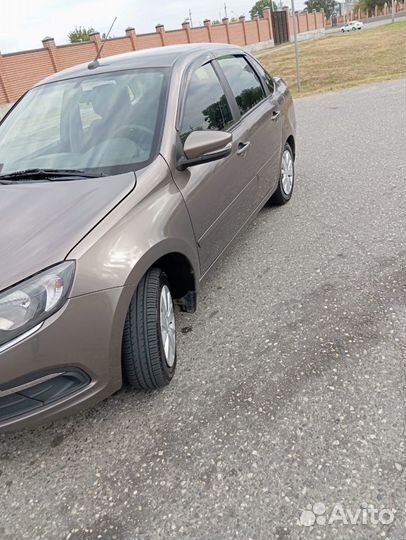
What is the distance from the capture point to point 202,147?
2.63 metres

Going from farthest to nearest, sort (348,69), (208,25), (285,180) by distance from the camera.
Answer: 1. (208,25)
2. (348,69)
3. (285,180)

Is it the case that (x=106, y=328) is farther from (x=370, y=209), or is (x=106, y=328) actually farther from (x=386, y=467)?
(x=370, y=209)

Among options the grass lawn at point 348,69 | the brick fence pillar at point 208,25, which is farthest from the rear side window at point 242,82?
the brick fence pillar at point 208,25

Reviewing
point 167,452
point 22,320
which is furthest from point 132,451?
point 22,320

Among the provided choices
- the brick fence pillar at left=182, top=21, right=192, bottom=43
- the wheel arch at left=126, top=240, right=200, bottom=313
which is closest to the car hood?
the wheel arch at left=126, top=240, right=200, bottom=313

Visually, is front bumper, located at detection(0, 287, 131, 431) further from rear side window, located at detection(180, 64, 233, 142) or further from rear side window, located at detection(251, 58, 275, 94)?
rear side window, located at detection(251, 58, 275, 94)

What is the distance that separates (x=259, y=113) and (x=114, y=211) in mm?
2246

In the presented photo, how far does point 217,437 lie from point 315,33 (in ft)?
222

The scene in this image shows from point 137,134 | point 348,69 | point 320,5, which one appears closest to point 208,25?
point 348,69

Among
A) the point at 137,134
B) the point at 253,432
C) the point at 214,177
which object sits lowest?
the point at 253,432

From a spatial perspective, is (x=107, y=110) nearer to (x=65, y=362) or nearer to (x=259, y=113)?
(x=259, y=113)

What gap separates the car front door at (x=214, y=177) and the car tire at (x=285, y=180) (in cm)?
98

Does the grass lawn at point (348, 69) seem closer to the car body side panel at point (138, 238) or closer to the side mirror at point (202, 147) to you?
the side mirror at point (202, 147)

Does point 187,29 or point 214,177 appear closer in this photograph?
point 214,177
